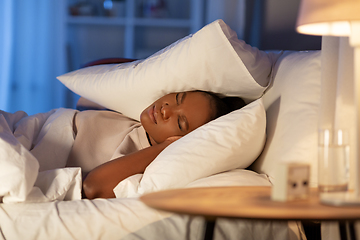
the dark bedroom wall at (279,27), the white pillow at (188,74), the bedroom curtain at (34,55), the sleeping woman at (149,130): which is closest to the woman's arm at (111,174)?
the sleeping woman at (149,130)

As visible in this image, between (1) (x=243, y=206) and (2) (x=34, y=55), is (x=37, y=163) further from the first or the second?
(2) (x=34, y=55)

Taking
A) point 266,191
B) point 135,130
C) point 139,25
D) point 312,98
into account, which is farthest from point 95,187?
point 139,25

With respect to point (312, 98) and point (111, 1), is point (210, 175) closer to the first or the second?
point (312, 98)

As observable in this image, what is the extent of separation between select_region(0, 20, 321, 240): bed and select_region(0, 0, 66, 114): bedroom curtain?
172 centimetres

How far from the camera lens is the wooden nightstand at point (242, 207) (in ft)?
1.84

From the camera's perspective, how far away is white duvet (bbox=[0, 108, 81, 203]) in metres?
0.88

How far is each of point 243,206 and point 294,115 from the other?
586 mm

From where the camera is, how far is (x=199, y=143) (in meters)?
1.09

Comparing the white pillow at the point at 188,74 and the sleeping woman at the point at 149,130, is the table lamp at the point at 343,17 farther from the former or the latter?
the sleeping woman at the point at 149,130

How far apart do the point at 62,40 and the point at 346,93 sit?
2.67 meters

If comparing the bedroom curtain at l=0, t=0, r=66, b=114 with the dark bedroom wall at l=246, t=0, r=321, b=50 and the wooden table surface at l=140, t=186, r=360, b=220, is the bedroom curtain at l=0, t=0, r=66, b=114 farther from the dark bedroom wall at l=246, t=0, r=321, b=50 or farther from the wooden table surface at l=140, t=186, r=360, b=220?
the wooden table surface at l=140, t=186, r=360, b=220

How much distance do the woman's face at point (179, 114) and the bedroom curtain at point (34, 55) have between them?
2026 millimetres

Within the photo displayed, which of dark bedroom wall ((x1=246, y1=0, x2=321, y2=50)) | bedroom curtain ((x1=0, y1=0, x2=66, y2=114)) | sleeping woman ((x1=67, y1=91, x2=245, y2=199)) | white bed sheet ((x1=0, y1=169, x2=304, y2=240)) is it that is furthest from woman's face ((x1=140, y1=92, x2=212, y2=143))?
bedroom curtain ((x1=0, y1=0, x2=66, y2=114))

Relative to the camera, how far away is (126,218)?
880 millimetres
